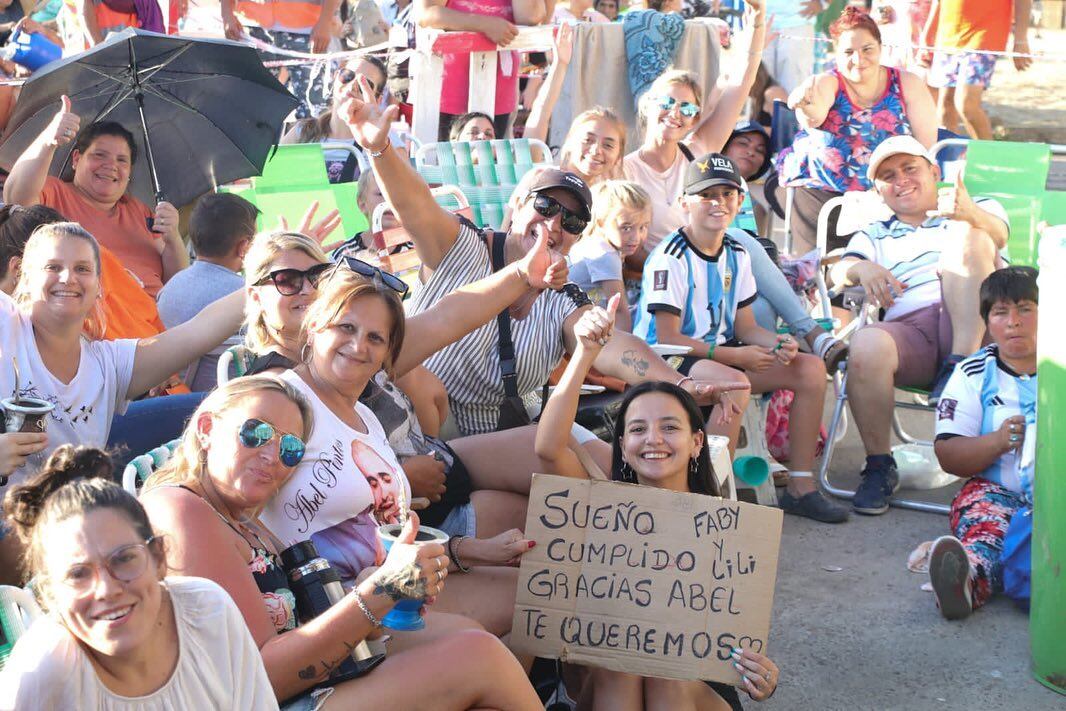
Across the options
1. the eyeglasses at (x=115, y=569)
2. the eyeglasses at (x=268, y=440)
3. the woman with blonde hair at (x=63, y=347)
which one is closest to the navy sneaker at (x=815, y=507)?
the woman with blonde hair at (x=63, y=347)

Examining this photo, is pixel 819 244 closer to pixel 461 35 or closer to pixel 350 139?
pixel 461 35

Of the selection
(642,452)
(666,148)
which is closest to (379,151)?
(642,452)

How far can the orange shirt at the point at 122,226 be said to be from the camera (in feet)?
17.4

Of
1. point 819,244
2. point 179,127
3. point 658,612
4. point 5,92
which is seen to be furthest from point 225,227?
point 819,244

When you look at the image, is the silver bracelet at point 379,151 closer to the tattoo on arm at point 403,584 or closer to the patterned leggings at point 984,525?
the tattoo on arm at point 403,584

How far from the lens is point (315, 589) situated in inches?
104

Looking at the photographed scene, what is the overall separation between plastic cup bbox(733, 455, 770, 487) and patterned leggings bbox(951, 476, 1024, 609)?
0.74 meters

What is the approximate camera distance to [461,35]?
23.8 feet

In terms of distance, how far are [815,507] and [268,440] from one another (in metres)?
3.25

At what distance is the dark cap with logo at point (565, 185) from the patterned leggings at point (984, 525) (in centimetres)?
186

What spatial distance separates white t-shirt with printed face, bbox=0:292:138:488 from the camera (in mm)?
3428

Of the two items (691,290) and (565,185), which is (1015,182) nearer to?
(691,290)

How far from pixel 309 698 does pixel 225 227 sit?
255 cm

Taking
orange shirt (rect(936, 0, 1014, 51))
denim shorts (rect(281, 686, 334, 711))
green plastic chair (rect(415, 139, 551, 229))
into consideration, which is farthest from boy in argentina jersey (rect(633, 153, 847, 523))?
orange shirt (rect(936, 0, 1014, 51))
